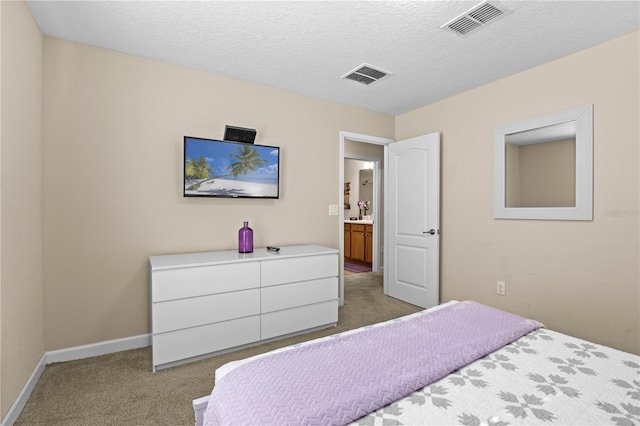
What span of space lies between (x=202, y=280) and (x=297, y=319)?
96 cm

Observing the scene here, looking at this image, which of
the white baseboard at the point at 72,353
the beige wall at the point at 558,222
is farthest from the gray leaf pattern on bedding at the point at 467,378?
the white baseboard at the point at 72,353

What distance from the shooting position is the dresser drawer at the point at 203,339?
7.25 feet

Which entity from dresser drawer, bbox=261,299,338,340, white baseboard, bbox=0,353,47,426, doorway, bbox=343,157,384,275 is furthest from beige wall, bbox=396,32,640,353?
white baseboard, bbox=0,353,47,426

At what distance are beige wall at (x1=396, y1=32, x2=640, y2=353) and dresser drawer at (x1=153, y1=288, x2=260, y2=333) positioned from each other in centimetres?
226

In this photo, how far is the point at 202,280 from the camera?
2336 mm

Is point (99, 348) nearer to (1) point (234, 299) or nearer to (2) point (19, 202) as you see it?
(1) point (234, 299)

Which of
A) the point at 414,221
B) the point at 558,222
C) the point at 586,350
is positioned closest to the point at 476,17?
the point at 558,222

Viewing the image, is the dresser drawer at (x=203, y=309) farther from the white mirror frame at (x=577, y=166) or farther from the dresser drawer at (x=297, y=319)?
the white mirror frame at (x=577, y=166)

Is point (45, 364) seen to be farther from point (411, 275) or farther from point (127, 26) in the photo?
point (411, 275)

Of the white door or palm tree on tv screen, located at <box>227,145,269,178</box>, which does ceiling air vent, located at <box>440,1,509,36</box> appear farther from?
palm tree on tv screen, located at <box>227,145,269,178</box>

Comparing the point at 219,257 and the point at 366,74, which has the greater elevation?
the point at 366,74

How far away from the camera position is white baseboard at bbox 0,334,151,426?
176cm

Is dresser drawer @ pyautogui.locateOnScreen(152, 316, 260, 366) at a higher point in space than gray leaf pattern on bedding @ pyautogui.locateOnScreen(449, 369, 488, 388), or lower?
lower

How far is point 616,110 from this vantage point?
2.26m
